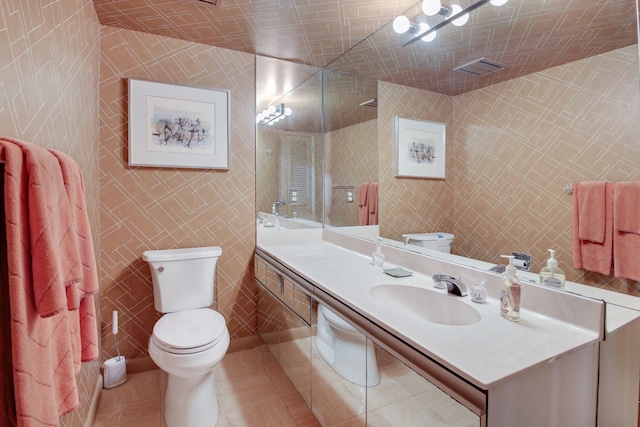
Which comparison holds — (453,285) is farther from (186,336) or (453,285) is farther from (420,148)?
(186,336)

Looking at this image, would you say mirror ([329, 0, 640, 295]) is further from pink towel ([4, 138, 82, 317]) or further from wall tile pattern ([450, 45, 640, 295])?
pink towel ([4, 138, 82, 317])

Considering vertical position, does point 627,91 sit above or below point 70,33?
below

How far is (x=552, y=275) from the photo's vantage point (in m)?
1.11

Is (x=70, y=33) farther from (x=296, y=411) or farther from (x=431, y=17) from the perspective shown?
(x=296, y=411)

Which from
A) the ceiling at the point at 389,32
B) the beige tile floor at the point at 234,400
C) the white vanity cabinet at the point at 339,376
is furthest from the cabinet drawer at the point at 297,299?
the ceiling at the point at 389,32

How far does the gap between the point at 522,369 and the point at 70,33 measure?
2.09m

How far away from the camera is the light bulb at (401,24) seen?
70.7 inches

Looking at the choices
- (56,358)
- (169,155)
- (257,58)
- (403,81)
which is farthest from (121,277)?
(403,81)

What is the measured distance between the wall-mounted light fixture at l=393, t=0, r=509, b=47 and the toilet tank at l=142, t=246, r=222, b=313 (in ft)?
6.00

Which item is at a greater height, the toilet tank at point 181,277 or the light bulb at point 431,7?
the light bulb at point 431,7

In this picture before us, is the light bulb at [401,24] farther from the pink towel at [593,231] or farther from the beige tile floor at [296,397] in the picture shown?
the beige tile floor at [296,397]

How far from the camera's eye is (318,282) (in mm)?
1493

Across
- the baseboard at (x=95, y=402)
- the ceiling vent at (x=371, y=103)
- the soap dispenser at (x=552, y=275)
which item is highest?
the ceiling vent at (x=371, y=103)

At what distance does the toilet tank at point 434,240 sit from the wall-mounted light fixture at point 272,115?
151 cm
